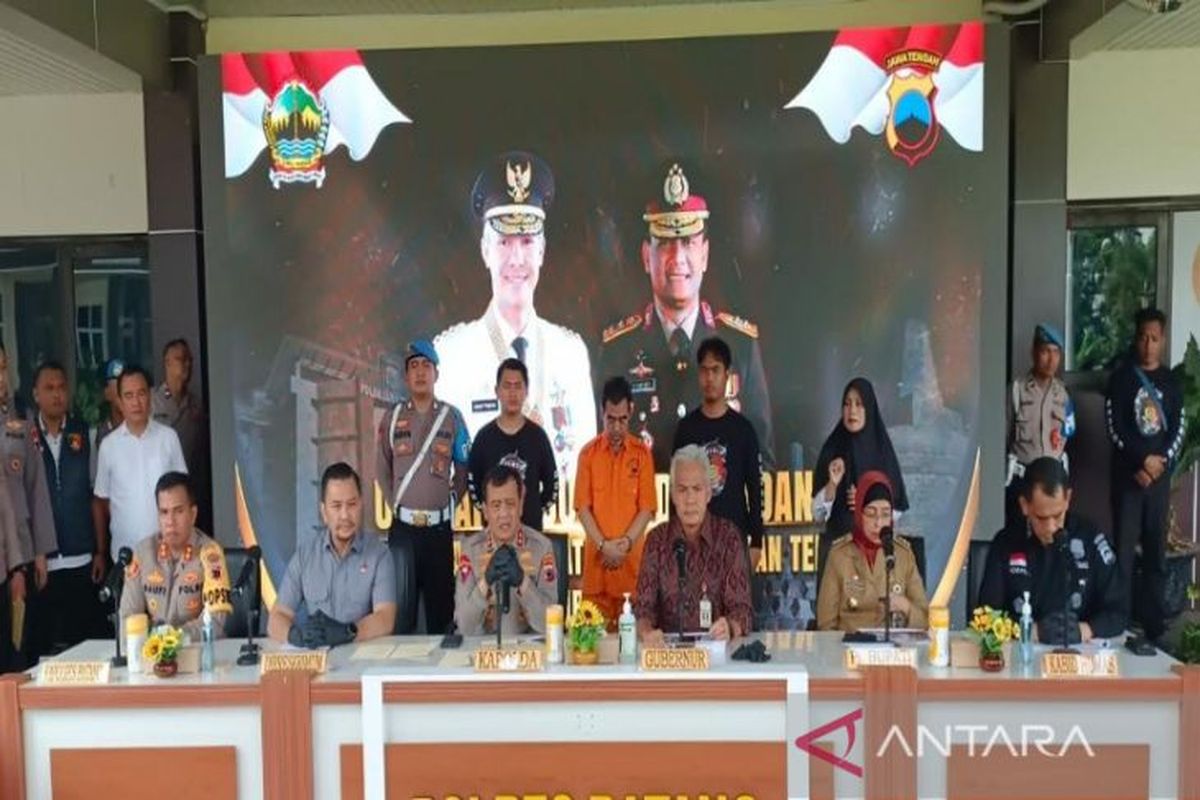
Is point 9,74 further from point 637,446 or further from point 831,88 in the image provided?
point 831,88

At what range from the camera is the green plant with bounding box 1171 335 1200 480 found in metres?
5.03

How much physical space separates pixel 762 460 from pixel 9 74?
4.20m

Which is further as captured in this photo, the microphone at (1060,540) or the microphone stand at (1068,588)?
the microphone at (1060,540)

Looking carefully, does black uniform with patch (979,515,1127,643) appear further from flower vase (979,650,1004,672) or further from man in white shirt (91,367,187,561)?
man in white shirt (91,367,187,561)

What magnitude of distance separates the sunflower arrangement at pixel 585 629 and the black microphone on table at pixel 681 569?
27cm

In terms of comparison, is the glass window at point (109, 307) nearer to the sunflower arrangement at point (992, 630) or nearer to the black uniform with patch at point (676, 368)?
the black uniform with patch at point (676, 368)

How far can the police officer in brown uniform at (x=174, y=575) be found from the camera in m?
3.05

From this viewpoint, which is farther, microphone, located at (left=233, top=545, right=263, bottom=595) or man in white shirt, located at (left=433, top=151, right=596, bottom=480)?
man in white shirt, located at (left=433, top=151, right=596, bottom=480)

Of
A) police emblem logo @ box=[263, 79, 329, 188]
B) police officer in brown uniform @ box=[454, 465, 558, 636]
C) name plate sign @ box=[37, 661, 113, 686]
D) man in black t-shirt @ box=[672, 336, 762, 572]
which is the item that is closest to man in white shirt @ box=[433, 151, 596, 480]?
man in black t-shirt @ box=[672, 336, 762, 572]

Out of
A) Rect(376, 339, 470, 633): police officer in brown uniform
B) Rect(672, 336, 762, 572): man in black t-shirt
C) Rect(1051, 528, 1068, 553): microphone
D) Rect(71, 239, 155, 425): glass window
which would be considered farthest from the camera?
Rect(71, 239, 155, 425): glass window

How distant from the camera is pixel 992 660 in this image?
245 cm

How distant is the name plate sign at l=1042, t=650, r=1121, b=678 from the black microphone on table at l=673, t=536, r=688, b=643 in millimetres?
928

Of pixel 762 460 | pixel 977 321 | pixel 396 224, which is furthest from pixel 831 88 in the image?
pixel 396 224

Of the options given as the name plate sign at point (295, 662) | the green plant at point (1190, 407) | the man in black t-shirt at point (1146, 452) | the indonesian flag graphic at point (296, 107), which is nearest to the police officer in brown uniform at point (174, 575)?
the name plate sign at point (295, 662)
